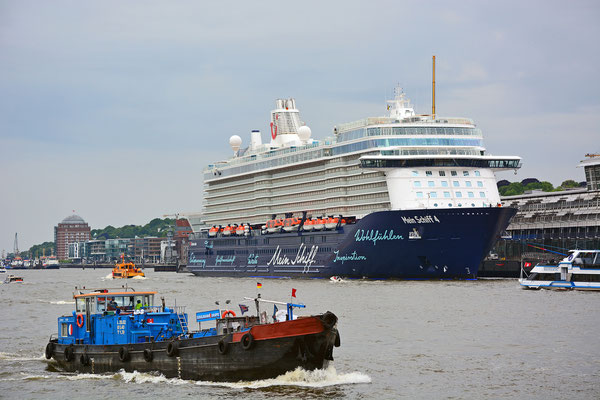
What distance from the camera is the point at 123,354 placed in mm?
31375

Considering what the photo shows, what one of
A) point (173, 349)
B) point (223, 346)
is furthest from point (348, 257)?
point (223, 346)

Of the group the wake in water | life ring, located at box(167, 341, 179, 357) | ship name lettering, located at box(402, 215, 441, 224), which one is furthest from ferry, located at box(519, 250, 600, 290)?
life ring, located at box(167, 341, 179, 357)

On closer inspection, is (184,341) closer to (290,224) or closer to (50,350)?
(50,350)

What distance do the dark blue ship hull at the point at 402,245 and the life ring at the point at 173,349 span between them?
45511 millimetres

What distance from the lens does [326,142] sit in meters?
90.1

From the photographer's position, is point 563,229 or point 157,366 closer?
point 157,366

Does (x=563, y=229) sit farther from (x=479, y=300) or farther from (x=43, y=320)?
(x=43, y=320)

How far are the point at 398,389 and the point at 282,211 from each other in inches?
2732

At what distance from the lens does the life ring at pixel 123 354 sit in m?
31.2

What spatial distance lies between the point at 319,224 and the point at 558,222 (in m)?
35.6

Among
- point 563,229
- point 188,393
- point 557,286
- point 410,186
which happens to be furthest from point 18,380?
point 563,229

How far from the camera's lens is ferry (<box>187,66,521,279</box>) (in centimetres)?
7381

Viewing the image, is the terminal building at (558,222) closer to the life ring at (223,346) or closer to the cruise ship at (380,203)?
the cruise ship at (380,203)

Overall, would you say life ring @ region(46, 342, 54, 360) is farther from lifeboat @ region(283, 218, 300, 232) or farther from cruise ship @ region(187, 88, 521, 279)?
lifeboat @ region(283, 218, 300, 232)
